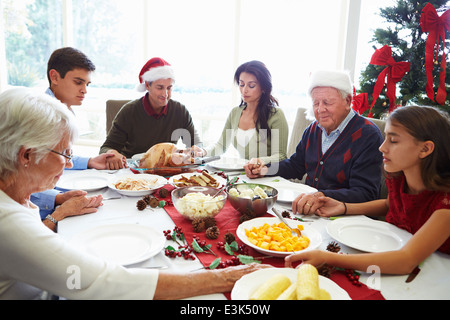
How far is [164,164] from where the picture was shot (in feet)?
6.81

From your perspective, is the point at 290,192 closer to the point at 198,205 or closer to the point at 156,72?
the point at 198,205

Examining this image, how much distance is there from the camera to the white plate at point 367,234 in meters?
1.22

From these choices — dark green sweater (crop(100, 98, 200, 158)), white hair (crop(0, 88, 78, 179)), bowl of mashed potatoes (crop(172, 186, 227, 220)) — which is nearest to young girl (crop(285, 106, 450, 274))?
bowl of mashed potatoes (crop(172, 186, 227, 220))

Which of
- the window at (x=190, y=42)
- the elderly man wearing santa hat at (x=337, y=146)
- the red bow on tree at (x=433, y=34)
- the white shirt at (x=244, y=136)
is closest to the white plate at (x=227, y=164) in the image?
the elderly man wearing santa hat at (x=337, y=146)

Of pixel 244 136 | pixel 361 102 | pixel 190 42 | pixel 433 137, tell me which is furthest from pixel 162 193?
pixel 190 42

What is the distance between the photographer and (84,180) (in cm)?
193

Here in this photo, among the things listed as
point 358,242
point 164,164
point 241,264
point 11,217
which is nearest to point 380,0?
point 164,164

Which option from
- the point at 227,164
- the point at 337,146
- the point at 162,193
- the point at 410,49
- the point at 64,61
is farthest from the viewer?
the point at 410,49

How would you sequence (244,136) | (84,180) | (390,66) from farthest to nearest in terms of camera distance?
(244,136), (390,66), (84,180)

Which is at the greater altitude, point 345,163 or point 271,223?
point 345,163

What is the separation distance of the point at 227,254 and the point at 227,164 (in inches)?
48.2

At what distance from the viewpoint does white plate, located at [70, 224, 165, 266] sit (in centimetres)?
111

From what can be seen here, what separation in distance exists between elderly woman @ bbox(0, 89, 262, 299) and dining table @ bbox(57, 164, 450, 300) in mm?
87
